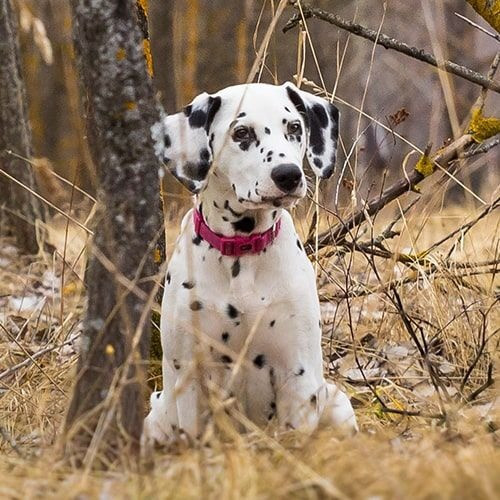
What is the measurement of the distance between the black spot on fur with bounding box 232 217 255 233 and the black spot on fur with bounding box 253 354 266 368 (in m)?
0.44

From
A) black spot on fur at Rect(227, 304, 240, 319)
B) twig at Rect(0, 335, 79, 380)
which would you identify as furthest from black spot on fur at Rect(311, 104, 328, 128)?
twig at Rect(0, 335, 79, 380)

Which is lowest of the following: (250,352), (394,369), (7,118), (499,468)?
(7,118)

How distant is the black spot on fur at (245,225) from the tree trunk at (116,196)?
78 centimetres

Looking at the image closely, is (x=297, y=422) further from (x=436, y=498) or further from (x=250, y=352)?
(x=436, y=498)

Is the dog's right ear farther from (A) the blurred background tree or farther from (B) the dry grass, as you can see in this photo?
(A) the blurred background tree

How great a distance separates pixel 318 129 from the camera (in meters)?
4.07

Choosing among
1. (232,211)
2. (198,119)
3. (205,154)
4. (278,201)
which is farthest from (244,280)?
(198,119)

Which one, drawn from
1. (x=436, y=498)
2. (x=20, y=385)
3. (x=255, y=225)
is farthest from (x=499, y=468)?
(x=20, y=385)

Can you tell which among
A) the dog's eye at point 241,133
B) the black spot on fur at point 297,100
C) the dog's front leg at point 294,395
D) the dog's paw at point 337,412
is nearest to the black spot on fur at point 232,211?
the dog's eye at point 241,133

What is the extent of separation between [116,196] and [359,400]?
180 cm

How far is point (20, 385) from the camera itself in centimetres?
469

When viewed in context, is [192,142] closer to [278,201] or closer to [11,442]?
[278,201]

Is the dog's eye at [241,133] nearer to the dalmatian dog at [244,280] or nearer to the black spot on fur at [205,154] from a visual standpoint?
the dalmatian dog at [244,280]

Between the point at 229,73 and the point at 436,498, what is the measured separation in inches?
474
